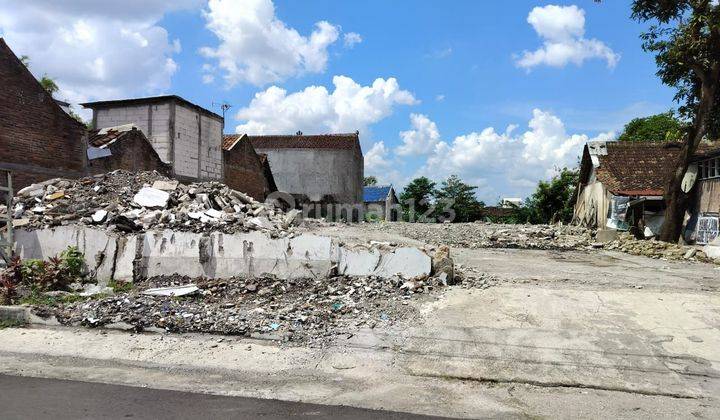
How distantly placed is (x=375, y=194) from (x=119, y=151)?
3303cm

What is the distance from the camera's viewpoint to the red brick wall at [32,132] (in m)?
12.2

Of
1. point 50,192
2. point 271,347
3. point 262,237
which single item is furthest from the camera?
point 50,192

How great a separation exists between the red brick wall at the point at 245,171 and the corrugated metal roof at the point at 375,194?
20054 mm

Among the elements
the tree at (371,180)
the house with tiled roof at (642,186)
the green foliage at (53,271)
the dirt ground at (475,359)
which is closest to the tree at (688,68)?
the house with tiled roof at (642,186)

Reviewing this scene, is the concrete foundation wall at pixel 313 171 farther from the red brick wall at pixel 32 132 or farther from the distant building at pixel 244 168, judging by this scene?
the red brick wall at pixel 32 132

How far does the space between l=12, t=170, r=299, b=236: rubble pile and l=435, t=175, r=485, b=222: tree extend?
95.4 feet

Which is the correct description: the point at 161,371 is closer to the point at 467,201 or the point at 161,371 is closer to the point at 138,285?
the point at 138,285

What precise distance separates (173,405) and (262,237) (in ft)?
15.2

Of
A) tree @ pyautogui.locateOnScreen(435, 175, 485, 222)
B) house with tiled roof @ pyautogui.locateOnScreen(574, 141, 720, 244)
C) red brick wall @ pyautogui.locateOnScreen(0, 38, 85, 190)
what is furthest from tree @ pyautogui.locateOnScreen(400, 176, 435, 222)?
red brick wall @ pyautogui.locateOnScreen(0, 38, 85, 190)

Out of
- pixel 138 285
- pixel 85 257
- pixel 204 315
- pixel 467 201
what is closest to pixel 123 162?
pixel 85 257

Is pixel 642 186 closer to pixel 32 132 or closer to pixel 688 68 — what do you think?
pixel 688 68

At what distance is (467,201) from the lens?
4038 centimetres

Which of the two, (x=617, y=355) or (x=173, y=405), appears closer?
(x=173, y=405)

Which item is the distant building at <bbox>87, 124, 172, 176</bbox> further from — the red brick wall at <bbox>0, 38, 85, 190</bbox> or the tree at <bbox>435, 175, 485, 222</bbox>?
the tree at <bbox>435, 175, 485, 222</bbox>
